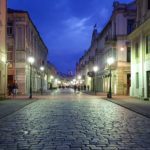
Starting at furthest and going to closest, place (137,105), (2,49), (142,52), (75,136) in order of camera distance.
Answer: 1. (2,49)
2. (142,52)
3. (137,105)
4. (75,136)

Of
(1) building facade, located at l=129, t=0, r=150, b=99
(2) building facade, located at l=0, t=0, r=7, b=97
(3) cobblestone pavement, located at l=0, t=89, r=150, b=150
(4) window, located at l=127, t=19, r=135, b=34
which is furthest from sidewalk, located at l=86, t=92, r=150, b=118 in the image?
(4) window, located at l=127, t=19, r=135, b=34

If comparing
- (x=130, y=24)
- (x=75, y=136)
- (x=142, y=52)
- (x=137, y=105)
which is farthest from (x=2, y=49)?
(x=75, y=136)

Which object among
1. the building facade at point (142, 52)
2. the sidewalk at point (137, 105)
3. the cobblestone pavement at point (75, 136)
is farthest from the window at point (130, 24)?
the cobblestone pavement at point (75, 136)

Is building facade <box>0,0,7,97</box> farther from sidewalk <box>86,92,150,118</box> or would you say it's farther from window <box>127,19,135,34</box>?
window <box>127,19,135,34</box>

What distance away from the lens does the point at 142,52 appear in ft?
120

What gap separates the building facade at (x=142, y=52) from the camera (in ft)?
115

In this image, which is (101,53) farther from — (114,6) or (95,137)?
(95,137)

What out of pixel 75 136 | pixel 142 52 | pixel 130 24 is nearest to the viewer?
pixel 75 136

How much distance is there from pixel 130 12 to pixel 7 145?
144ft

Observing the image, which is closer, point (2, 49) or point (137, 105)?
point (137, 105)

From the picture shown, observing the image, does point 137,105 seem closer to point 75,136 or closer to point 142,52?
point 142,52

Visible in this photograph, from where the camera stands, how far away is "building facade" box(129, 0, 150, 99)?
35156 mm

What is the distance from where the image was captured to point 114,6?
52906 mm

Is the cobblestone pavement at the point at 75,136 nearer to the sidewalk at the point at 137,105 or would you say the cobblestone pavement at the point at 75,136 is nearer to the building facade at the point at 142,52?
the sidewalk at the point at 137,105
